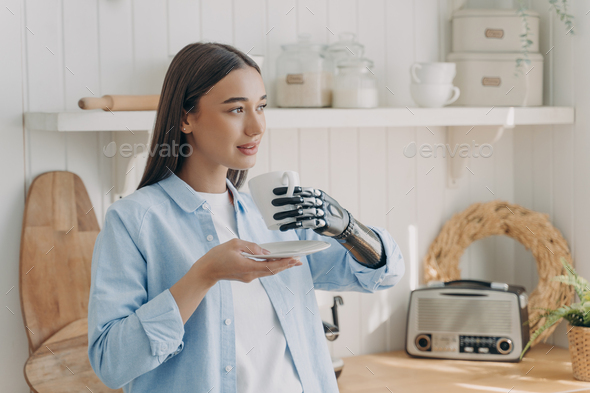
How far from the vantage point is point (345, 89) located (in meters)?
1.53

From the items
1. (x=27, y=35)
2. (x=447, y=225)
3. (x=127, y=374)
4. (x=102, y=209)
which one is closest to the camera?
(x=127, y=374)

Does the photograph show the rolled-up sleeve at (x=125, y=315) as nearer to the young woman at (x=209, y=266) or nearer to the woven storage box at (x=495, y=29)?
the young woman at (x=209, y=266)

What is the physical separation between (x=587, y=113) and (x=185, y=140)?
3.99 feet

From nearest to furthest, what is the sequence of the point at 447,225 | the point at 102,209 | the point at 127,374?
the point at 127,374, the point at 102,209, the point at 447,225

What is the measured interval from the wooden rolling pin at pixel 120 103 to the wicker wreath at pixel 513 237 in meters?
0.96

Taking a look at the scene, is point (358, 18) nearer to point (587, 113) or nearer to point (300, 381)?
point (587, 113)

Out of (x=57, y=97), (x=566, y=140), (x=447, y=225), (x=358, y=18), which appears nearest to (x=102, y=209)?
(x=57, y=97)

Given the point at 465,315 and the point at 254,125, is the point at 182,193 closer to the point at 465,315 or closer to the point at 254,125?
the point at 254,125

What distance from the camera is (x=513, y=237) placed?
183 cm

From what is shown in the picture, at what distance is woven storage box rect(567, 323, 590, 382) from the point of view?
4.95ft

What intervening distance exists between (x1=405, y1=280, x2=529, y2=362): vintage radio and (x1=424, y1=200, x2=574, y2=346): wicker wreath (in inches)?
2.5

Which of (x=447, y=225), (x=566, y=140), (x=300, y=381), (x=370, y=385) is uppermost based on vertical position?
(x=566, y=140)

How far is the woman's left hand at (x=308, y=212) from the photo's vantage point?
86cm

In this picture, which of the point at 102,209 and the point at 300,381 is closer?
the point at 300,381
